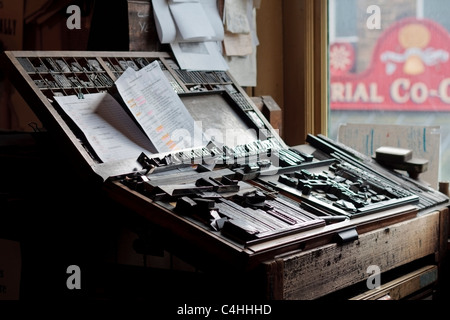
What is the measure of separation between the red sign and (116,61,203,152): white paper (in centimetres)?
142

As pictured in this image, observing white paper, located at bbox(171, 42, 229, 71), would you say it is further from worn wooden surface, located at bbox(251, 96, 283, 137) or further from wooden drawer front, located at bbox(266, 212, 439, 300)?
wooden drawer front, located at bbox(266, 212, 439, 300)

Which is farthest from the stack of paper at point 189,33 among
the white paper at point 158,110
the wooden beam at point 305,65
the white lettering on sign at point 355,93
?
the white lettering on sign at point 355,93

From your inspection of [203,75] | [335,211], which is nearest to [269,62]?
[203,75]

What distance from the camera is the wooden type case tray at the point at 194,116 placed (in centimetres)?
216

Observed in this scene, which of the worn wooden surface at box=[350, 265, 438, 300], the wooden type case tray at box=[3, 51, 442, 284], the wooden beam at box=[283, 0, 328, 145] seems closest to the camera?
the wooden type case tray at box=[3, 51, 442, 284]

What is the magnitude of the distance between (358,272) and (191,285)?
708mm

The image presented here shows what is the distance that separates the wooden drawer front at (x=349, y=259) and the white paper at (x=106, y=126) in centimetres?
93

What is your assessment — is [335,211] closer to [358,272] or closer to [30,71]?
[358,272]

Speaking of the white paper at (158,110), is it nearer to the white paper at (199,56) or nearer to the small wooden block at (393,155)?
→ the white paper at (199,56)

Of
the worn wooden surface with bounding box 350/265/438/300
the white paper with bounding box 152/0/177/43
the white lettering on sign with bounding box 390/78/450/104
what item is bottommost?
the worn wooden surface with bounding box 350/265/438/300

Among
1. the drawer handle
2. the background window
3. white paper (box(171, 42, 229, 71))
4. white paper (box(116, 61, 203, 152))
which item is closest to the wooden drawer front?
the drawer handle

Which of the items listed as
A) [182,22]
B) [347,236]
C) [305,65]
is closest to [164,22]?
[182,22]

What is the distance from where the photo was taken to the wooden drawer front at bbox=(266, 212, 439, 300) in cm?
218

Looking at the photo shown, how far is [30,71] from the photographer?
2.83 meters
